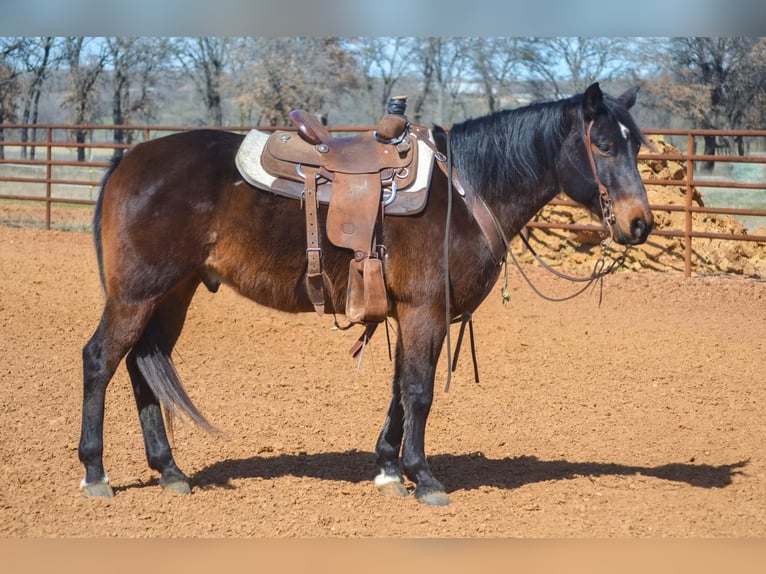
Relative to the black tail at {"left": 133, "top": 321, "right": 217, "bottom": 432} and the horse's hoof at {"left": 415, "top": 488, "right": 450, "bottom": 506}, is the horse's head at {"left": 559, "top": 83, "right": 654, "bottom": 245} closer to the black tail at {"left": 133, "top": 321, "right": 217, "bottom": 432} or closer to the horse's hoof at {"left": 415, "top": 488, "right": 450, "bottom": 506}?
the horse's hoof at {"left": 415, "top": 488, "right": 450, "bottom": 506}

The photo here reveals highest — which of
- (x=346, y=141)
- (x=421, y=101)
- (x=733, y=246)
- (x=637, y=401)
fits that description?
(x=421, y=101)

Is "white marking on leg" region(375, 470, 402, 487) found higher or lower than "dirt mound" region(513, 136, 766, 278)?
lower

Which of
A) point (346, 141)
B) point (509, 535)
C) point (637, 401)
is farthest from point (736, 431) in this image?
point (346, 141)

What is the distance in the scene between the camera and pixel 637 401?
19.5 ft

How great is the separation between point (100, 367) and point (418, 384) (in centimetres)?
156

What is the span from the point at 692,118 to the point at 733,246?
14736 millimetres

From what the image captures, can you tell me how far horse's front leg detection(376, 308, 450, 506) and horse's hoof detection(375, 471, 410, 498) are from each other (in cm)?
9

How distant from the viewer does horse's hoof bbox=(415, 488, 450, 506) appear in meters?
4.00

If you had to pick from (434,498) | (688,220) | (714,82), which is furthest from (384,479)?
(714,82)

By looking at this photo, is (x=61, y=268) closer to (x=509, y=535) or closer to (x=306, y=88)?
(x=509, y=535)

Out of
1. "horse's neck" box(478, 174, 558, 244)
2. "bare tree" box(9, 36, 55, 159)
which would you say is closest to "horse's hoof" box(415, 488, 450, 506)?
"horse's neck" box(478, 174, 558, 244)

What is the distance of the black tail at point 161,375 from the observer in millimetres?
4121

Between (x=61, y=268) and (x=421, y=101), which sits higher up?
(x=421, y=101)

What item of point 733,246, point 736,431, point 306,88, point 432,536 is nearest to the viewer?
point 432,536
